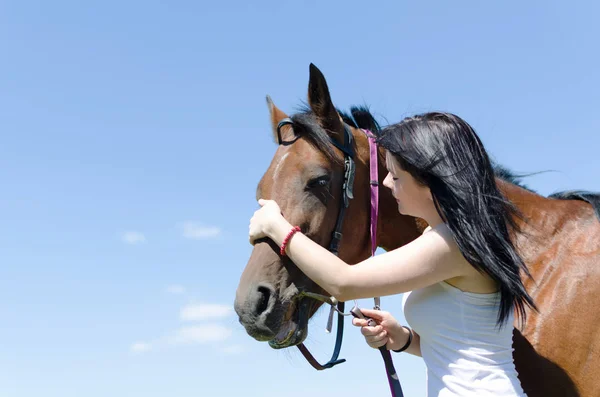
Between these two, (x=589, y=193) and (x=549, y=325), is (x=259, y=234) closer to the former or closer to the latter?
(x=549, y=325)

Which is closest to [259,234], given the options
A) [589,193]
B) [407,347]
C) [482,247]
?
[407,347]

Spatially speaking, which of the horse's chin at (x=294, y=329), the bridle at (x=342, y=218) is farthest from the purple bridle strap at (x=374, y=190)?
the horse's chin at (x=294, y=329)

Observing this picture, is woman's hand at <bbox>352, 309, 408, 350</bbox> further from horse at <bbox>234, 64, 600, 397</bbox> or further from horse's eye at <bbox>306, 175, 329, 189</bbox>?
horse's eye at <bbox>306, 175, 329, 189</bbox>

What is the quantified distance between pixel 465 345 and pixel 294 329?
152cm

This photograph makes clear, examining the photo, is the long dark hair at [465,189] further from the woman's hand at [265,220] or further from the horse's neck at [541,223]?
the horse's neck at [541,223]

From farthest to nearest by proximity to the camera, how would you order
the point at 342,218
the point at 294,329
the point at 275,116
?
the point at 275,116, the point at 342,218, the point at 294,329

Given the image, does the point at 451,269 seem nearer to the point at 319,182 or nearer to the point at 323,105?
the point at 319,182

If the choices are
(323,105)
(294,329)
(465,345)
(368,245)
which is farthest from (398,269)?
(323,105)

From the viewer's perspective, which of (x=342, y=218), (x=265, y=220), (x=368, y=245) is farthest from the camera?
(x=368, y=245)

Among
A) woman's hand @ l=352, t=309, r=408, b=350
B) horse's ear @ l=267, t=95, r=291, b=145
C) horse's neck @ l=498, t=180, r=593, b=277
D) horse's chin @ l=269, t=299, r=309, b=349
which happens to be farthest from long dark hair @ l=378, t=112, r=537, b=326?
horse's ear @ l=267, t=95, r=291, b=145

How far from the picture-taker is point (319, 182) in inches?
161

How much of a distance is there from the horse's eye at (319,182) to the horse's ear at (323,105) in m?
0.45

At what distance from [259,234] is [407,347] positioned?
3.46ft

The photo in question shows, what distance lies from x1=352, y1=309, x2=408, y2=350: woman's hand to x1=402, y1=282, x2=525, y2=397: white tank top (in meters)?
0.44
